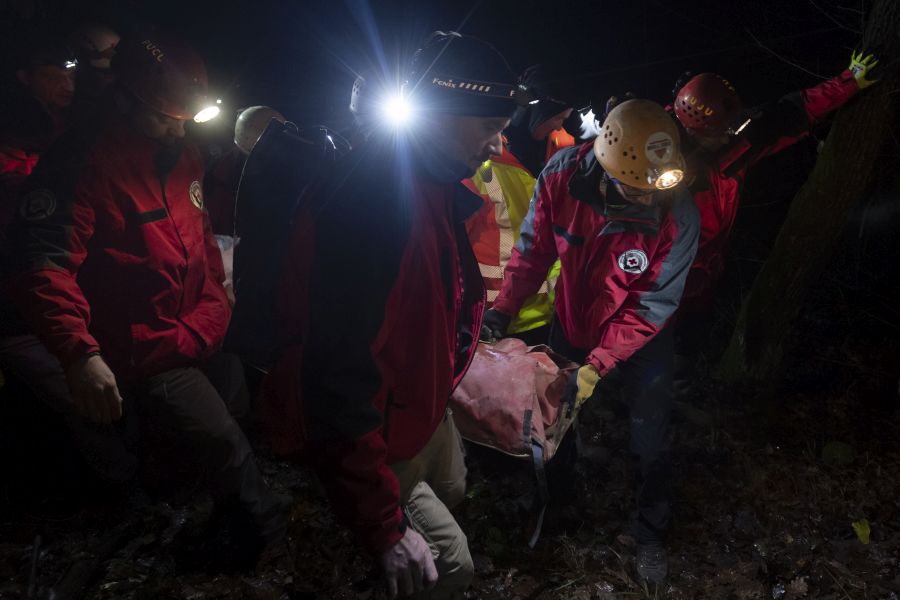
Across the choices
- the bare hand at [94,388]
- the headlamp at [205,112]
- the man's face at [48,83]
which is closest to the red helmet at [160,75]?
the headlamp at [205,112]

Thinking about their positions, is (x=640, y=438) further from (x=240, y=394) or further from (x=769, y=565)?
(x=240, y=394)

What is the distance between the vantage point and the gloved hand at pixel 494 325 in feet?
12.6

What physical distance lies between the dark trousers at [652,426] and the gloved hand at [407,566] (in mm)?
2309

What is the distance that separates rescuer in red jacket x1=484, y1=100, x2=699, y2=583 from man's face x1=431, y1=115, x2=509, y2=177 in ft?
5.51

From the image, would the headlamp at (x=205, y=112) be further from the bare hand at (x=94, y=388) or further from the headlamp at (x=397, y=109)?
the headlamp at (x=397, y=109)

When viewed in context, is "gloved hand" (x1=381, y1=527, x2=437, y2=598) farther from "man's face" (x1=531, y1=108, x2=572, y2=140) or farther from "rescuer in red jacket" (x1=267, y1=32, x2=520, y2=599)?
"man's face" (x1=531, y1=108, x2=572, y2=140)

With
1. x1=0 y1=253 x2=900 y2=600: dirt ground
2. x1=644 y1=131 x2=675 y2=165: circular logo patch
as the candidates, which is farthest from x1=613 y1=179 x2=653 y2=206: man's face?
x1=0 y1=253 x2=900 y2=600: dirt ground

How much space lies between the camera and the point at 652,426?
359 centimetres

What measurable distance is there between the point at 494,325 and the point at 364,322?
2502 mm

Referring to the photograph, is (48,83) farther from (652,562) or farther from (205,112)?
(652,562)

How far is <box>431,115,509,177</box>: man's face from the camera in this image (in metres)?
1.94

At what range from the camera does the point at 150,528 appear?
368 centimetres

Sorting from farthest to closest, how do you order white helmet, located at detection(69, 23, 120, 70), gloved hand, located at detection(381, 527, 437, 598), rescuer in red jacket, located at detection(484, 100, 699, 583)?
white helmet, located at detection(69, 23, 120, 70) < rescuer in red jacket, located at detection(484, 100, 699, 583) < gloved hand, located at detection(381, 527, 437, 598)

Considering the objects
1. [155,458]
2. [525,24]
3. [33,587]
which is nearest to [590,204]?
[155,458]
